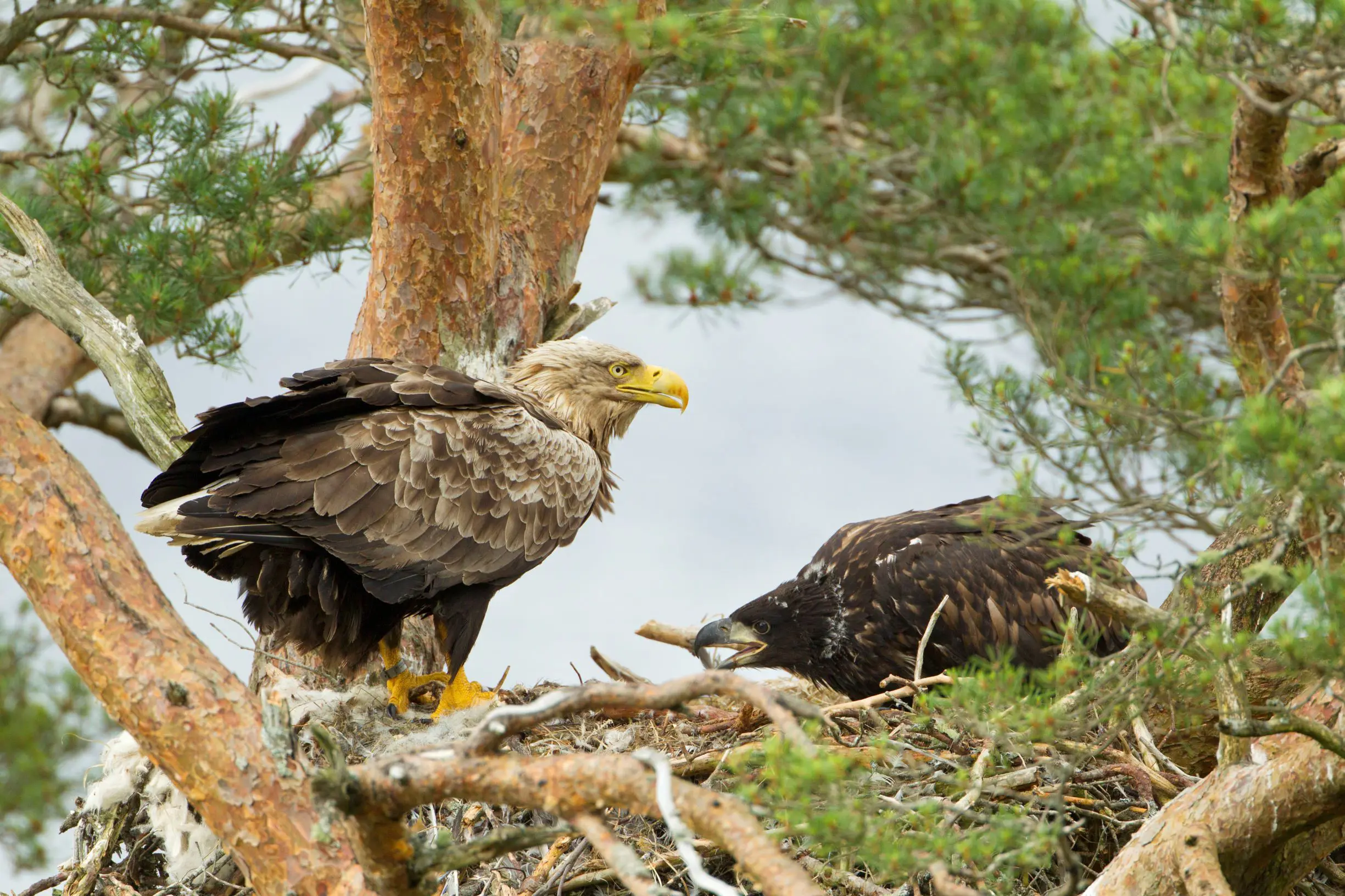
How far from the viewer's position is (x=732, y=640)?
5.54 metres

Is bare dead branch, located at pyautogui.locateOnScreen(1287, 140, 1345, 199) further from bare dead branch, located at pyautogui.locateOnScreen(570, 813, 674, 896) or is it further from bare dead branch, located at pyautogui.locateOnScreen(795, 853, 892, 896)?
bare dead branch, located at pyautogui.locateOnScreen(570, 813, 674, 896)

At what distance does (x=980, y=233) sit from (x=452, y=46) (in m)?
4.70

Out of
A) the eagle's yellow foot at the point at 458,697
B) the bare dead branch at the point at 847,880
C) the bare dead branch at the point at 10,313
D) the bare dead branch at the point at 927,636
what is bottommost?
the bare dead branch at the point at 847,880

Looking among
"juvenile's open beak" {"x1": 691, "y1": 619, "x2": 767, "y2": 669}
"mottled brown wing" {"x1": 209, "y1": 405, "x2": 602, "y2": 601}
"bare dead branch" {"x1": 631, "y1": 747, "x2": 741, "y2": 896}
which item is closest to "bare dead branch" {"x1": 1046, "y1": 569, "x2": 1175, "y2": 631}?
"bare dead branch" {"x1": 631, "y1": 747, "x2": 741, "y2": 896}

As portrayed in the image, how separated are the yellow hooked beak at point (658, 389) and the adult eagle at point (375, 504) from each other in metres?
0.60

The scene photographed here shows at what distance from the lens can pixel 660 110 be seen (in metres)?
7.07

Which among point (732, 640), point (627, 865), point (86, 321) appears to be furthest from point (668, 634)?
point (627, 865)

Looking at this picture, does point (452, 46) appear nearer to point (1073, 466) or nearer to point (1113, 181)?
A: point (1073, 466)

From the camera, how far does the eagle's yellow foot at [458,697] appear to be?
4875 mm

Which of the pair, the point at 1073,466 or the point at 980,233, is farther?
the point at 980,233

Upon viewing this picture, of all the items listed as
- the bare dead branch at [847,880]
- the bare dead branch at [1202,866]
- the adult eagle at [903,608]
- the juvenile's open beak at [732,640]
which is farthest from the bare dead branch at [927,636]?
the bare dead branch at [1202,866]

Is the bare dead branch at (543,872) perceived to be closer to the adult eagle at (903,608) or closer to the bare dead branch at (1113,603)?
the adult eagle at (903,608)

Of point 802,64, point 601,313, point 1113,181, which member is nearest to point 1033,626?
point 601,313

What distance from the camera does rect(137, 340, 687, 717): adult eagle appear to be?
426 centimetres
